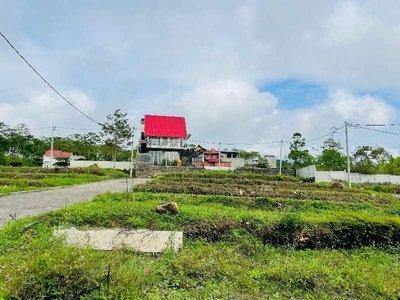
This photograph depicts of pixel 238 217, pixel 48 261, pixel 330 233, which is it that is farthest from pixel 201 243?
pixel 48 261

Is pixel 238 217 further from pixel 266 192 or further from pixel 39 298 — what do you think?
pixel 266 192

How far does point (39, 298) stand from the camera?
3.06 metres

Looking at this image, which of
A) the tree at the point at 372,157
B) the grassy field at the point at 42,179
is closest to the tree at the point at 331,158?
the tree at the point at 372,157

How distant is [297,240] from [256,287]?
281 centimetres

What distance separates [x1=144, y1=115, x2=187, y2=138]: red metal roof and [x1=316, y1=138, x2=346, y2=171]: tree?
17.3m

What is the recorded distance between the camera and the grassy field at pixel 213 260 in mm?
3273

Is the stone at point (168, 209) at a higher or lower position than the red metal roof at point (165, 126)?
lower

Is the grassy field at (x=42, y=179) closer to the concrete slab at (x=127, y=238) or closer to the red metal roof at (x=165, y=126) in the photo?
the concrete slab at (x=127, y=238)

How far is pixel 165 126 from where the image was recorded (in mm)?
39594

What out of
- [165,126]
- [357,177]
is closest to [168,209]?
[357,177]

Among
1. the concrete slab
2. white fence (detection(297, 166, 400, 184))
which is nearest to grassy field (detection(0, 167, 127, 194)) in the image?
the concrete slab

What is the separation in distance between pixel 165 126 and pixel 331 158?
2112 centimetres

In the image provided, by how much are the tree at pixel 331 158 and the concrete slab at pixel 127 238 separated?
32.2 meters

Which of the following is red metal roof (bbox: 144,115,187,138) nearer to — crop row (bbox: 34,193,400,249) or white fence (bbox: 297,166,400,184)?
white fence (bbox: 297,166,400,184)
